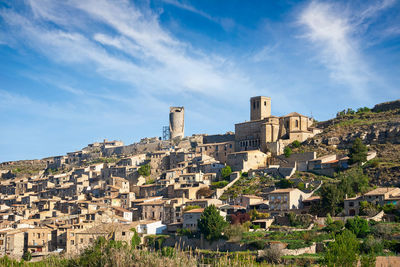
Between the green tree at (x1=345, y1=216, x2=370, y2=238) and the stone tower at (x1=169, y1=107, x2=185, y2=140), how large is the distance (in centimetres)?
6330

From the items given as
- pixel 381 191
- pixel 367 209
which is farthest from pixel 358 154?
pixel 367 209

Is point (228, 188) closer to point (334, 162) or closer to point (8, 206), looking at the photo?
point (334, 162)

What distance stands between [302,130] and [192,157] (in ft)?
48.9

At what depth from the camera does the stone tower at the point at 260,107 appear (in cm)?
7919

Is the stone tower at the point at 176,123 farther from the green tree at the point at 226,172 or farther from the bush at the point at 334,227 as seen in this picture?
the bush at the point at 334,227

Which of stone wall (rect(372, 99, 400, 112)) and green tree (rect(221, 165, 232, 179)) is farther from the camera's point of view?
stone wall (rect(372, 99, 400, 112))

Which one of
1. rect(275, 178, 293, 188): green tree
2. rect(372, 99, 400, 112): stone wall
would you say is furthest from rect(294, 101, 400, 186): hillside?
rect(275, 178, 293, 188): green tree

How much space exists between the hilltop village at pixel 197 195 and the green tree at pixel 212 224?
823mm

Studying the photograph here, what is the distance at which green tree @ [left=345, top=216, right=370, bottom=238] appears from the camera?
Result: 4197 cm

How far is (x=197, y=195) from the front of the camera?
6169 centimetres

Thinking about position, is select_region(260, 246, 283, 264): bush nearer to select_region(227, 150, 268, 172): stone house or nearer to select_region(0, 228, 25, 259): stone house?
select_region(227, 150, 268, 172): stone house

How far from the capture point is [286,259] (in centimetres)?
3975

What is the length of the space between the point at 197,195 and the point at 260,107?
22.3m

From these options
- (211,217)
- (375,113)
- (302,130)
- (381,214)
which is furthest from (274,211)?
(375,113)
